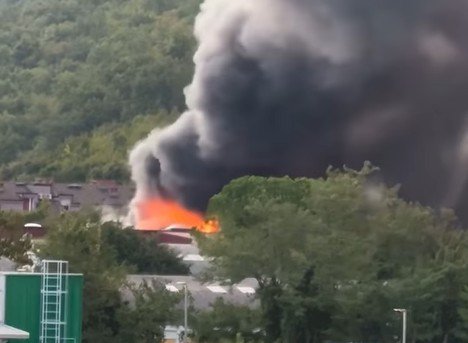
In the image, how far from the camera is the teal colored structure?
3891 centimetres

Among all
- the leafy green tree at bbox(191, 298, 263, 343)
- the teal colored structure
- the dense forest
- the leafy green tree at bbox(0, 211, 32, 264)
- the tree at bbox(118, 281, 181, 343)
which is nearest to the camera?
the teal colored structure

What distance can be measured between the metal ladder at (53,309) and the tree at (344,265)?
45.1 ft

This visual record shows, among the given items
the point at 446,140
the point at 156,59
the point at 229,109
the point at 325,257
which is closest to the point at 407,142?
the point at 446,140

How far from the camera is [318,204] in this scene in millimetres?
58812

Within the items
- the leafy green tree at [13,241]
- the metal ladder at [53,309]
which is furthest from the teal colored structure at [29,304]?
the leafy green tree at [13,241]

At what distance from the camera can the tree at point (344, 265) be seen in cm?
5303

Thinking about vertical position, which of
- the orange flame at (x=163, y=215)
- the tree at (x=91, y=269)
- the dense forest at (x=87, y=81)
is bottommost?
the tree at (x=91, y=269)

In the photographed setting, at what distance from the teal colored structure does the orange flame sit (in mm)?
37655

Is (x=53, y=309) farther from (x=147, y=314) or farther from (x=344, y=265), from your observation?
Answer: (x=344, y=265)

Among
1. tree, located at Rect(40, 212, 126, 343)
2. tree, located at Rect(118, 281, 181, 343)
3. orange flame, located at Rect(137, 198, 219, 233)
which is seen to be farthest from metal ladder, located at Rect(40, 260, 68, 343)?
orange flame, located at Rect(137, 198, 219, 233)

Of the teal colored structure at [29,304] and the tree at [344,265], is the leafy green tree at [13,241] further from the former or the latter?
the teal colored structure at [29,304]

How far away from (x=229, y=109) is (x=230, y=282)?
23061mm

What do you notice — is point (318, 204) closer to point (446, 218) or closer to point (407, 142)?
point (446, 218)

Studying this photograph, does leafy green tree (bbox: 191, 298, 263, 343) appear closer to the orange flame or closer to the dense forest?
the orange flame
